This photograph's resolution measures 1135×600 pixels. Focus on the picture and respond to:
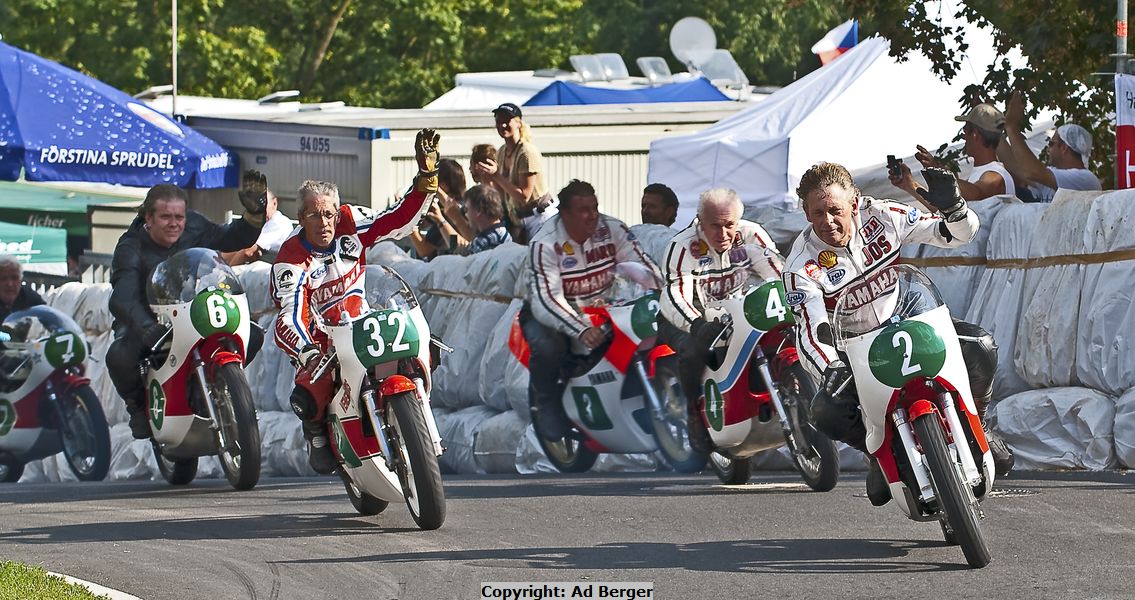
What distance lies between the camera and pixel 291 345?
9688mm

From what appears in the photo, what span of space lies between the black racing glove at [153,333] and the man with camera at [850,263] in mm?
4522

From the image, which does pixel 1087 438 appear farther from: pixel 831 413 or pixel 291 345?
pixel 291 345

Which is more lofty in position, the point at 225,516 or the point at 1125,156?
the point at 1125,156

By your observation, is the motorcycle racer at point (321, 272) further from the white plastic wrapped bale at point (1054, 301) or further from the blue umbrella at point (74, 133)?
the blue umbrella at point (74, 133)

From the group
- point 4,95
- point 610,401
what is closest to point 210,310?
point 610,401

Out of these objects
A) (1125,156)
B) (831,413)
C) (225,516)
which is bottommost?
(225,516)

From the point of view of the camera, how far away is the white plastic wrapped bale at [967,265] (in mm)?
11695

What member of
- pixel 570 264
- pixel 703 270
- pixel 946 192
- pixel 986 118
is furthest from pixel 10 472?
pixel 946 192

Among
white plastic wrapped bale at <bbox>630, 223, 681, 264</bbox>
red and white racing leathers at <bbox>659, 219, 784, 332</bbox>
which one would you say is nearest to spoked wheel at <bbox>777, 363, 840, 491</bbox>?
red and white racing leathers at <bbox>659, 219, 784, 332</bbox>

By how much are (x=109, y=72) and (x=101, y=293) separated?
2899 cm

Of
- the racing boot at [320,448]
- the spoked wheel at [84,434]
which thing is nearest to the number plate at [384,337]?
the racing boot at [320,448]

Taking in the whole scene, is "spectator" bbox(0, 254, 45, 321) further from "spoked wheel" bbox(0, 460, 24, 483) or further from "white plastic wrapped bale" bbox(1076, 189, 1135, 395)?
"white plastic wrapped bale" bbox(1076, 189, 1135, 395)

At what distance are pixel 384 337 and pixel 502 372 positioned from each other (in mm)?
4868

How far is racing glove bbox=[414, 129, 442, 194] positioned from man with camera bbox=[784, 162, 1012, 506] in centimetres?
197
